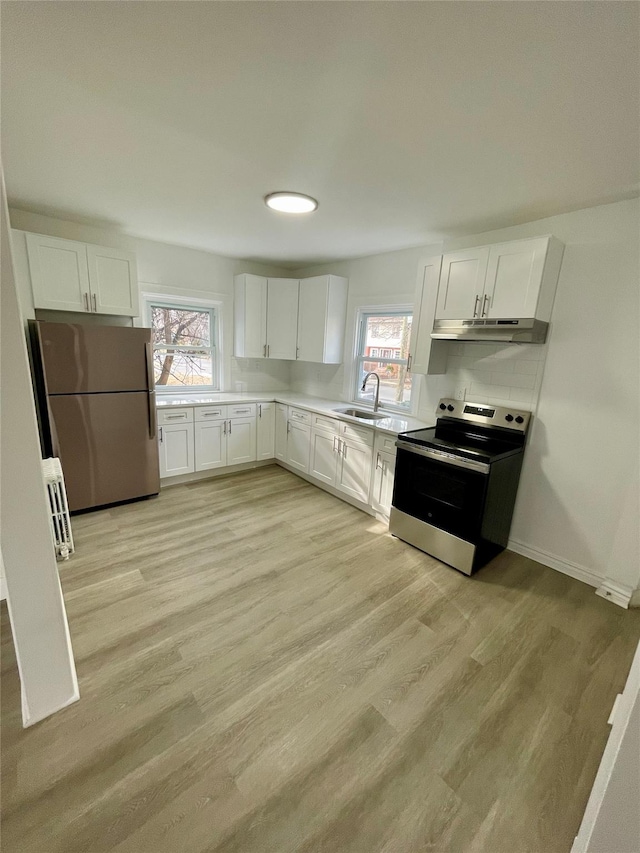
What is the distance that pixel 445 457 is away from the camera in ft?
8.26

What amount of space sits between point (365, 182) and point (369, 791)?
9.65 feet

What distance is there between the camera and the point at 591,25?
3.41 feet

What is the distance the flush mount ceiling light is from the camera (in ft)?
7.62

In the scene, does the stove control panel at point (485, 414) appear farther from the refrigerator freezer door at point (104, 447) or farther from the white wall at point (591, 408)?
the refrigerator freezer door at point (104, 447)

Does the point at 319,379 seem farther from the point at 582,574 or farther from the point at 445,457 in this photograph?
the point at 582,574

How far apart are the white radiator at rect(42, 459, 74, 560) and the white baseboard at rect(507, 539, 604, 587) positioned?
3.43 meters

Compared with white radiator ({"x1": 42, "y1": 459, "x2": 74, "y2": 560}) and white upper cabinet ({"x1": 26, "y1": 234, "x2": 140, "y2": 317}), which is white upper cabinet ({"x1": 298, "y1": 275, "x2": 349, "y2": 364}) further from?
white radiator ({"x1": 42, "y1": 459, "x2": 74, "y2": 560})

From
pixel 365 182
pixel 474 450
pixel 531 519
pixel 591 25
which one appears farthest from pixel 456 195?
pixel 531 519

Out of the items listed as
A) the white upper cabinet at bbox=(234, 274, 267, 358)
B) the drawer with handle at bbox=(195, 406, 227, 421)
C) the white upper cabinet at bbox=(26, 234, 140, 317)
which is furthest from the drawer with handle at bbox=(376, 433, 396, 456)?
the white upper cabinet at bbox=(26, 234, 140, 317)

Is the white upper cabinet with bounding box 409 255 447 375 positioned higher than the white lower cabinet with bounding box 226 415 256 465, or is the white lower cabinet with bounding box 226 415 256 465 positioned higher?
the white upper cabinet with bounding box 409 255 447 375

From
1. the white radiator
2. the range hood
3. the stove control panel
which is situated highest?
the range hood

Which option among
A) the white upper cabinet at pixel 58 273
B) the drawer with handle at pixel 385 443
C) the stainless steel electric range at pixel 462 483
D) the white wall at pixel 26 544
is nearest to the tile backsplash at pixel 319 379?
the drawer with handle at pixel 385 443

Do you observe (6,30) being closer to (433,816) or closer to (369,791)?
(369,791)

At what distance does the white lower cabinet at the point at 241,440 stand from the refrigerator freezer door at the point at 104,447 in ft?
2.86
